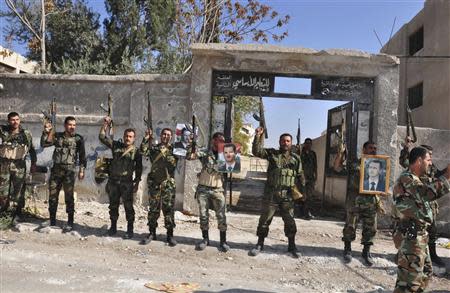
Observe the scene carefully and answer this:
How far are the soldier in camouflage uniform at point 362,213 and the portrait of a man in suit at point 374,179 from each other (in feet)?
0.52

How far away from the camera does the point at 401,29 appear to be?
1483 cm

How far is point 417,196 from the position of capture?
3660mm

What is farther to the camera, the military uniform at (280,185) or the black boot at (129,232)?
the black boot at (129,232)

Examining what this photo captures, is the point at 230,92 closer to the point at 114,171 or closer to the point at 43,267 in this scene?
the point at 114,171

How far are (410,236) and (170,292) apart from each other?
2398 millimetres

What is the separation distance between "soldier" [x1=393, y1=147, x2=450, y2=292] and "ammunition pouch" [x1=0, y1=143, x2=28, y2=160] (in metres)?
5.56

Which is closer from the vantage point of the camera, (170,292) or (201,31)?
(170,292)

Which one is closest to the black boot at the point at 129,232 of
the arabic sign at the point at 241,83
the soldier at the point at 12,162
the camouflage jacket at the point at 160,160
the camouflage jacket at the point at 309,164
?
the camouflage jacket at the point at 160,160

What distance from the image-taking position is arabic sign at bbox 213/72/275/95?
8.25 metres

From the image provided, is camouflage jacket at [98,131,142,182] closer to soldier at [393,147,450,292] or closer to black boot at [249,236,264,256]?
black boot at [249,236,264,256]

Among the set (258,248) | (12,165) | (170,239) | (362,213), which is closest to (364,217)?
(362,213)

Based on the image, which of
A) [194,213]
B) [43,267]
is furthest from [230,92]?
[43,267]

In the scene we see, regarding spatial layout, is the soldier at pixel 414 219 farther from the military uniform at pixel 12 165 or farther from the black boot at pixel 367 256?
the military uniform at pixel 12 165

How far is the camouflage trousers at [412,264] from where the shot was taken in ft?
11.7
